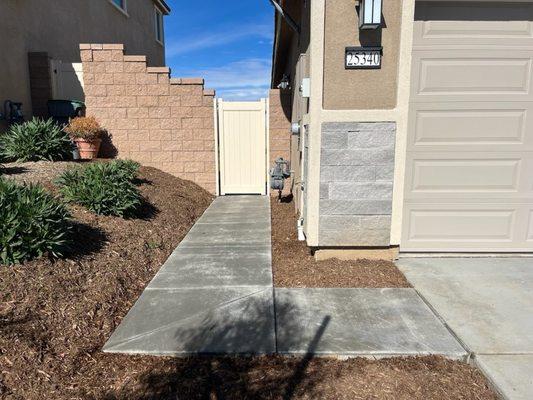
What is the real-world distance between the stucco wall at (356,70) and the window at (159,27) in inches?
688

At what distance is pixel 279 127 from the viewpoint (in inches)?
368

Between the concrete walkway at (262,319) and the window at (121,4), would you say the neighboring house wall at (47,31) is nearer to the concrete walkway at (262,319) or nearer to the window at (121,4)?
the window at (121,4)

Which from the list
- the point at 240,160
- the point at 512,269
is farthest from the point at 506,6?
the point at 240,160

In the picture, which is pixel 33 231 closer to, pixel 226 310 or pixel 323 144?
pixel 226 310

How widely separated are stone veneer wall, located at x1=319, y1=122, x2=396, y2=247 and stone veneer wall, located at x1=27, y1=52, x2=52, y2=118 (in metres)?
7.69

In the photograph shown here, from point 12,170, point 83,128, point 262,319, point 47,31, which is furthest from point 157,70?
point 262,319

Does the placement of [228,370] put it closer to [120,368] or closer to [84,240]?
[120,368]

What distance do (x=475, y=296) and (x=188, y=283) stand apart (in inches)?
113

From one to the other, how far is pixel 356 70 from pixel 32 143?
20.3 ft

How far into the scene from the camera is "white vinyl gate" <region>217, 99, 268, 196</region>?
9.30 m

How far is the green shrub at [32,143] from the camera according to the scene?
7.27 metres

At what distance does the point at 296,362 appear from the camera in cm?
276

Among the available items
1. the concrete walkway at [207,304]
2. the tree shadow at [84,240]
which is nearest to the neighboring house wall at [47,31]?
the tree shadow at [84,240]

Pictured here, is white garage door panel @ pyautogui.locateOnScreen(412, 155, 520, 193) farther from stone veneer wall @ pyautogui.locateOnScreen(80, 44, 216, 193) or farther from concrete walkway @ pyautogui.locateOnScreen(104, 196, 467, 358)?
stone veneer wall @ pyautogui.locateOnScreen(80, 44, 216, 193)
